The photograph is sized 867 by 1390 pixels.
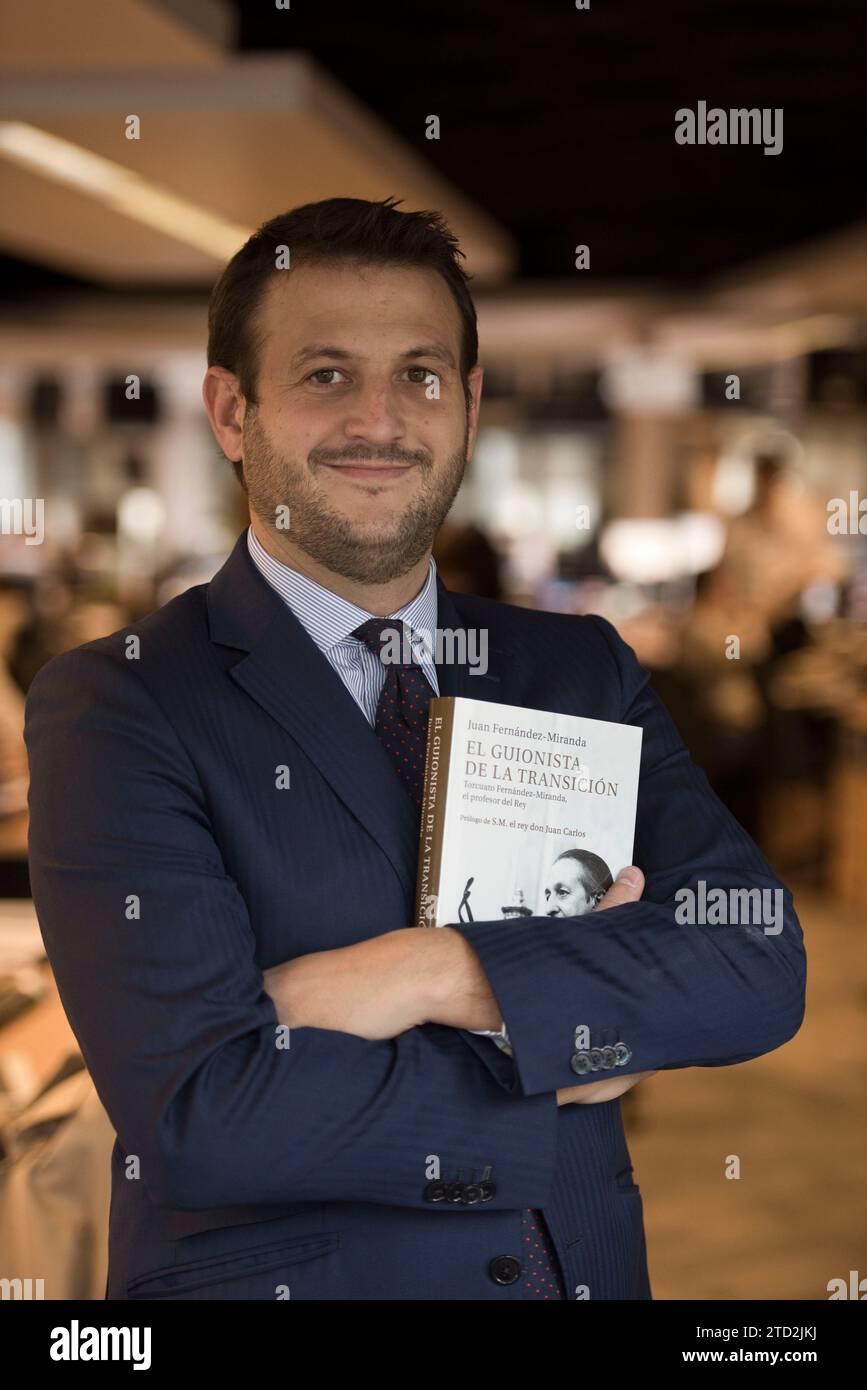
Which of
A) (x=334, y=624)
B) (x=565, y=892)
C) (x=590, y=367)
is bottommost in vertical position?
(x=565, y=892)

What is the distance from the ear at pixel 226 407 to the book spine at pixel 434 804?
18.5 inches

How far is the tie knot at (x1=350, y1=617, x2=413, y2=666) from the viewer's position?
5.43ft

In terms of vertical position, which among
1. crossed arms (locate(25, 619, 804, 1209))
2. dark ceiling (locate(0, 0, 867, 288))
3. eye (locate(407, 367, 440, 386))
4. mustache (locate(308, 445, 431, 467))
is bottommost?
crossed arms (locate(25, 619, 804, 1209))

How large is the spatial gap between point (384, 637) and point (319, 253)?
0.45 metres

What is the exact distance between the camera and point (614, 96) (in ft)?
24.6

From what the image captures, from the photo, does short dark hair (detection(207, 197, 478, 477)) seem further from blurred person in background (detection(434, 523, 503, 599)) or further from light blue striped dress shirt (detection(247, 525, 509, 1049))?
blurred person in background (detection(434, 523, 503, 599))

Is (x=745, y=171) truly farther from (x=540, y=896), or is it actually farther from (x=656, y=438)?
(x=540, y=896)

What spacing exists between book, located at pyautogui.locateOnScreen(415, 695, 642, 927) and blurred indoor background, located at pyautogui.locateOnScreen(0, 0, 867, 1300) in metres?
0.72

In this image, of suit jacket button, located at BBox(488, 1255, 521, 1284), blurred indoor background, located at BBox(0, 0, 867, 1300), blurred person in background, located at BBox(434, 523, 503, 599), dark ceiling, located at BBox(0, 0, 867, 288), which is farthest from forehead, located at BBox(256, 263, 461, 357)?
dark ceiling, located at BBox(0, 0, 867, 288)

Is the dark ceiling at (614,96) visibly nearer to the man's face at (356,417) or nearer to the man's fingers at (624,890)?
the man's face at (356,417)

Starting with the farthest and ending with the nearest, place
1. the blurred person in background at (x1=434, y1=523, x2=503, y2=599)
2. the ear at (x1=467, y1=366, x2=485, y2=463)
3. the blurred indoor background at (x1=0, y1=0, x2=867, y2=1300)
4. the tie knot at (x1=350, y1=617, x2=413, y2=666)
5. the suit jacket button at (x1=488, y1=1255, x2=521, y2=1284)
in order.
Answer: the blurred person in background at (x1=434, y1=523, x2=503, y2=599), the blurred indoor background at (x1=0, y1=0, x2=867, y2=1300), the ear at (x1=467, y1=366, x2=485, y2=463), the tie knot at (x1=350, y1=617, x2=413, y2=666), the suit jacket button at (x1=488, y1=1255, x2=521, y2=1284)

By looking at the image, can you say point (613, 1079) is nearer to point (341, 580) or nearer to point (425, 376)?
point (341, 580)

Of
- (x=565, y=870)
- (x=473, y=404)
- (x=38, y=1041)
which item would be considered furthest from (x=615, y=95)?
(x=565, y=870)
